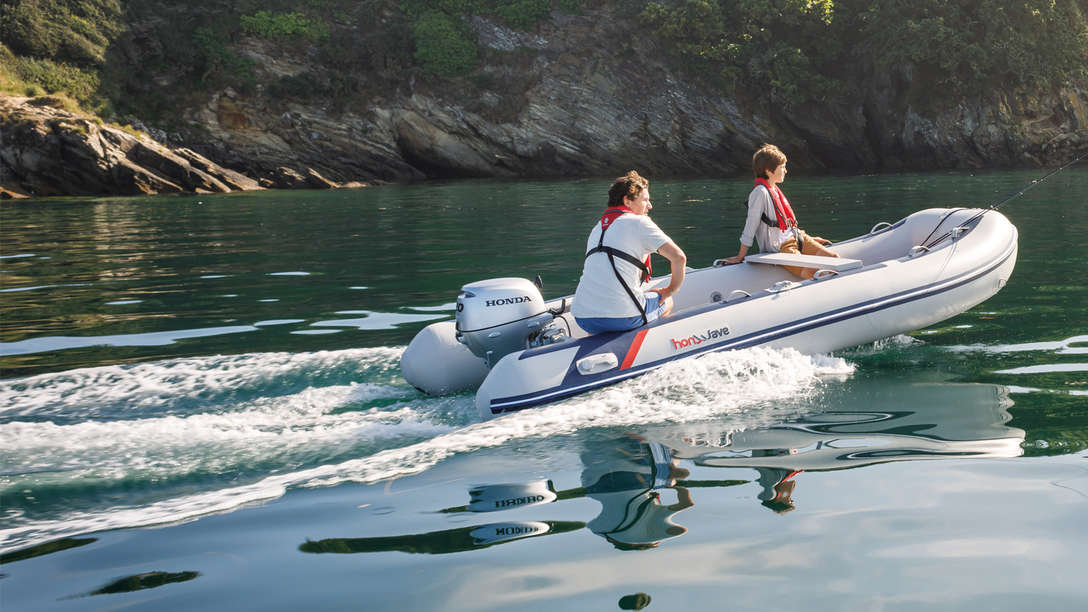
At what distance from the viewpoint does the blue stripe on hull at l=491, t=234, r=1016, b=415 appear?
5.22m

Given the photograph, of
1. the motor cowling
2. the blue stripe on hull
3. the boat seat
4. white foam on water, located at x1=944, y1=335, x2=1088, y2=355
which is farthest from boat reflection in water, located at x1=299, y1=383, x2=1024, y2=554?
the boat seat

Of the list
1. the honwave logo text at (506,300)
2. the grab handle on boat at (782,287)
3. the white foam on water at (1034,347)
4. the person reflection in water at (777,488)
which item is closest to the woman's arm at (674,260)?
the grab handle on boat at (782,287)

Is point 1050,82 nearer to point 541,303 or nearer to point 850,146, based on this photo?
point 850,146

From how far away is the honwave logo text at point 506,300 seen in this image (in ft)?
18.8

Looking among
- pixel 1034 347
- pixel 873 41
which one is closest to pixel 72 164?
pixel 1034 347

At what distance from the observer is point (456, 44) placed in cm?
3700

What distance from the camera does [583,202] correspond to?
2094cm

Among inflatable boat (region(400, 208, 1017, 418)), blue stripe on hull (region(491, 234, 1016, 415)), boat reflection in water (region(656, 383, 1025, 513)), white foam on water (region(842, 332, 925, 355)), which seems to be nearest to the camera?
boat reflection in water (region(656, 383, 1025, 513))

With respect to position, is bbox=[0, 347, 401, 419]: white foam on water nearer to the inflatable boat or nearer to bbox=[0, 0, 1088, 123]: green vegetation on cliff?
the inflatable boat

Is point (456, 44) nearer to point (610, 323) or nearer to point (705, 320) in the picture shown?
point (705, 320)

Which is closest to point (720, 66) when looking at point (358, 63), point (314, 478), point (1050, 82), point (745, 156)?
point (745, 156)

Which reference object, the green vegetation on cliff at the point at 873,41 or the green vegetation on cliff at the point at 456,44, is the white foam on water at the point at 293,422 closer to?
the green vegetation on cliff at the point at 456,44

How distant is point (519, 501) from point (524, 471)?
392 millimetres

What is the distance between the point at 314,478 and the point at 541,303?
2.28 meters
